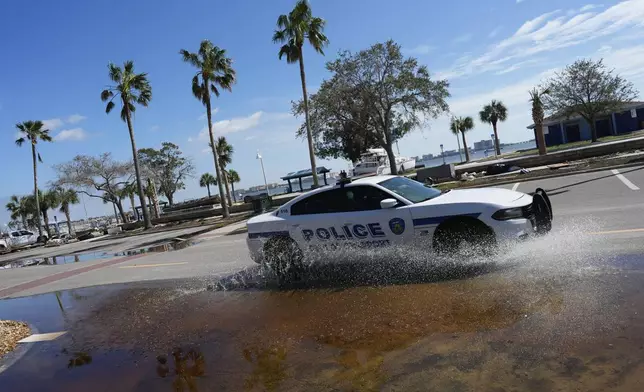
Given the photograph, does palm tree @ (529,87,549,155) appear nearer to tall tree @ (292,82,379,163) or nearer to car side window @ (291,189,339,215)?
tall tree @ (292,82,379,163)

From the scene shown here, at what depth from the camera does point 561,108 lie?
47781 mm

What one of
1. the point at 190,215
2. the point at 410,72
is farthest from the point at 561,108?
the point at 190,215

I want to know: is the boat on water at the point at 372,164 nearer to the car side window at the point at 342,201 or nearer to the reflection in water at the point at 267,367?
the car side window at the point at 342,201

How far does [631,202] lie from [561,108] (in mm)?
42461

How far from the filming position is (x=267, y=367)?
438cm

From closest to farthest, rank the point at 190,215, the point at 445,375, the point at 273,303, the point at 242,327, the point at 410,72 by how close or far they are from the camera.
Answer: the point at 445,375, the point at 242,327, the point at 273,303, the point at 190,215, the point at 410,72

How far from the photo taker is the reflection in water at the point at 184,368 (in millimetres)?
4270

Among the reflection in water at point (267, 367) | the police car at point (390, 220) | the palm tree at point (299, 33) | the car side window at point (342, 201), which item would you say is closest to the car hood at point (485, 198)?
the police car at point (390, 220)

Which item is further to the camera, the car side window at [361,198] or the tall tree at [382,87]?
the tall tree at [382,87]

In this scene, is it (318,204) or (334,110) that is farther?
(334,110)

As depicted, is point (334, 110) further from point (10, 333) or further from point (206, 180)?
point (206, 180)

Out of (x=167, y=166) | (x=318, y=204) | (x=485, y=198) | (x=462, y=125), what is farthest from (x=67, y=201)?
(x=485, y=198)

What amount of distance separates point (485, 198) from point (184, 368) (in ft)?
14.5

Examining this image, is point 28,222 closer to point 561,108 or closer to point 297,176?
point 297,176
